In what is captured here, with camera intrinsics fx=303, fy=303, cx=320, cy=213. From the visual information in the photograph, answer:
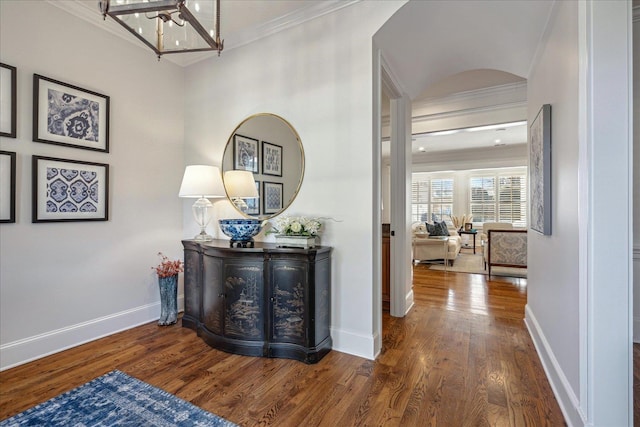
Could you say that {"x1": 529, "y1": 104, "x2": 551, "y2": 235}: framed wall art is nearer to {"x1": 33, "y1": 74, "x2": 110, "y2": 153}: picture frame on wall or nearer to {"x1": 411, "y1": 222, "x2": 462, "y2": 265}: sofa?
{"x1": 411, "y1": 222, "x2": 462, "y2": 265}: sofa

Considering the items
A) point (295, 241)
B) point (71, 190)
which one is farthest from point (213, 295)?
point (71, 190)

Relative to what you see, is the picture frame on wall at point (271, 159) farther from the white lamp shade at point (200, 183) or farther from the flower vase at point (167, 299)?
the flower vase at point (167, 299)

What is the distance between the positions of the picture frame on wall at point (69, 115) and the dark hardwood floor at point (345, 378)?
1.78 m

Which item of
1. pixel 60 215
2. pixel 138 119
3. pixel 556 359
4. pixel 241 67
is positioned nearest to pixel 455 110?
pixel 241 67

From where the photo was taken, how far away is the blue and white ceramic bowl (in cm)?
273

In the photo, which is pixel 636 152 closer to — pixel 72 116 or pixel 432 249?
pixel 432 249

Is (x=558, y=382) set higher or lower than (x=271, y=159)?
lower

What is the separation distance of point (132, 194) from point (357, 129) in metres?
2.34

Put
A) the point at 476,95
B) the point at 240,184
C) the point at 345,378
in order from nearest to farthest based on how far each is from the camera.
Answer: the point at 345,378 < the point at 240,184 < the point at 476,95

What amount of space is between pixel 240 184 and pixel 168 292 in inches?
52.3

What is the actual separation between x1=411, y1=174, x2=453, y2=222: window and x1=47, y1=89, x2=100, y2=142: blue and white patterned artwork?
8.93 metres

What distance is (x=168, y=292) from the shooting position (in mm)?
3102

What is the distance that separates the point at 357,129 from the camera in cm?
246

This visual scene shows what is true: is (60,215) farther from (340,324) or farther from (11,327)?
(340,324)
